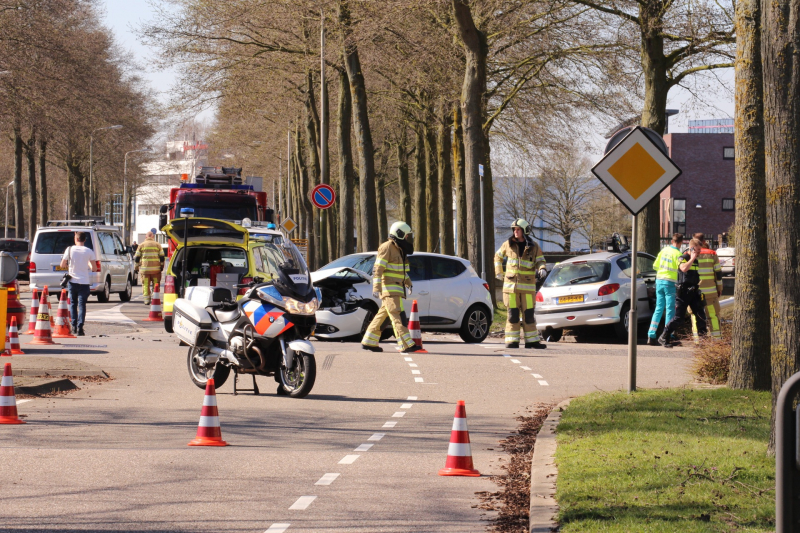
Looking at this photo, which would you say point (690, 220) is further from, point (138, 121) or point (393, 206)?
point (138, 121)

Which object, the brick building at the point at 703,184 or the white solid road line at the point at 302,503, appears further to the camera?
the brick building at the point at 703,184

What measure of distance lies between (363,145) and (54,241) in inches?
333

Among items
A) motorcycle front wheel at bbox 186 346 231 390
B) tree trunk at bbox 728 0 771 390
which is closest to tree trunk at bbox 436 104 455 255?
motorcycle front wheel at bbox 186 346 231 390

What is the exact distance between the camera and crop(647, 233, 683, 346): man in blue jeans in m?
18.0

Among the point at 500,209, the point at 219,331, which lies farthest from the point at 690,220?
the point at 219,331

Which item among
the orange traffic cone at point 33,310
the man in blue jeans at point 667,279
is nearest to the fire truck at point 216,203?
the orange traffic cone at point 33,310

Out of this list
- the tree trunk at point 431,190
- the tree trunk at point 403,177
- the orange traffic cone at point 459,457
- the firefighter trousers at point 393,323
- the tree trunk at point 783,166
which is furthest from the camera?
the tree trunk at point 403,177

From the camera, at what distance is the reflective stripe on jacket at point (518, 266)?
17016 millimetres

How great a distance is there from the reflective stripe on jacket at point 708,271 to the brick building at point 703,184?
58437mm

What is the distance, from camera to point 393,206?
259ft

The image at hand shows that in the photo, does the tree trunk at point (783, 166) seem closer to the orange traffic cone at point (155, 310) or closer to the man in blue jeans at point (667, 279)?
the man in blue jeans at point (667, 279)

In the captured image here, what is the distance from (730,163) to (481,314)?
60.6 m

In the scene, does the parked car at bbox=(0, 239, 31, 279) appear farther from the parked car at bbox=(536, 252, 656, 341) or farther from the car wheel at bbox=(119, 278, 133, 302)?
the parked car at bbox=(536, 252, 656, 341)

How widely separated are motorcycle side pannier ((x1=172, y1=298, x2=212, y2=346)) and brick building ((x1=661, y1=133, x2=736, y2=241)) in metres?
66.4
